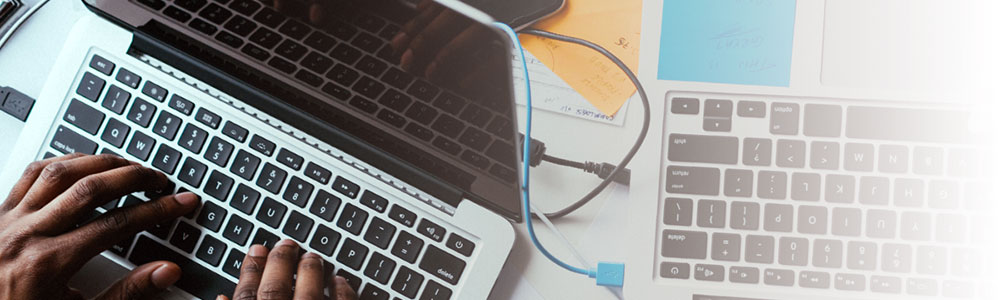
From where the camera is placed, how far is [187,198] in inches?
24.6

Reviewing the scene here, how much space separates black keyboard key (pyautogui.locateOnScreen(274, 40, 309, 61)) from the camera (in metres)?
0.56

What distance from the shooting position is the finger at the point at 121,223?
0.62 meters

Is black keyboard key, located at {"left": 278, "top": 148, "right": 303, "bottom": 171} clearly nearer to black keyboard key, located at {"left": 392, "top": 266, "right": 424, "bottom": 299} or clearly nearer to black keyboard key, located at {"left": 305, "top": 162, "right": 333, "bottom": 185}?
black keyboard key, located at {"left": 305, "top": 162, "right": 333, "bottom": 185}

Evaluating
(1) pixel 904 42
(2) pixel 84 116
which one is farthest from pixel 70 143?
(1) pixel 904 42

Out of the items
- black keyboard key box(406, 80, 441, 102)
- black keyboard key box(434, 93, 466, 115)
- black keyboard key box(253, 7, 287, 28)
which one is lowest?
black keyboard key box(434, 93, 466, 115)

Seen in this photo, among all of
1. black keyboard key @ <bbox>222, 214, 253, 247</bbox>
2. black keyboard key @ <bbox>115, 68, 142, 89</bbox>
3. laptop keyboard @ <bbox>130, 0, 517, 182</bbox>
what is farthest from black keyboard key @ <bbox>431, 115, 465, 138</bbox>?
black keyboard key @ <bbox>115, 68, 142, 89</bbox>

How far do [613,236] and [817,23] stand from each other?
0.25 m

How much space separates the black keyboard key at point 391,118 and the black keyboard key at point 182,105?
0.19m

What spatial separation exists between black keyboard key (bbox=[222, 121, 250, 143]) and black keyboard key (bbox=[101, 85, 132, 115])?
0.33ft

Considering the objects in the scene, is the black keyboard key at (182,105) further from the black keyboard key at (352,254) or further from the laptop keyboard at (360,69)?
the black keyboard key at (352,254)

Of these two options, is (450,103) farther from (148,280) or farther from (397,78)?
(148,280)

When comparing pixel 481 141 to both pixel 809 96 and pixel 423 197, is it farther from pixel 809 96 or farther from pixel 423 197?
pixel 809 96

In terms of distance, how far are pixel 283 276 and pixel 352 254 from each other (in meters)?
0.06

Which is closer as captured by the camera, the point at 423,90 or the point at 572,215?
the point at 423,90
